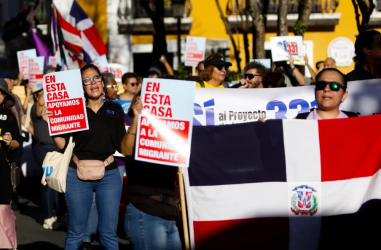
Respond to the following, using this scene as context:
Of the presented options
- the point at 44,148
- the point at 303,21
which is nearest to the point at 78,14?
the point at 303,21

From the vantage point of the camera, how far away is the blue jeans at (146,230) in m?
5.05

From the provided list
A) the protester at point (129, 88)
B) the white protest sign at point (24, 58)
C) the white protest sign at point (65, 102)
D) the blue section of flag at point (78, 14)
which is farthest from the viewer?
the white protest sign at point (24, 58)

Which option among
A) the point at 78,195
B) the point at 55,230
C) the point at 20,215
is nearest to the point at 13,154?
the point at 20,215

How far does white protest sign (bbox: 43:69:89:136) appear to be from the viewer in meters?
6.08

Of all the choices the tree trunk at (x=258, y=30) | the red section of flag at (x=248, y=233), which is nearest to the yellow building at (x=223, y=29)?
the tree trunk at (x=258, y=30)

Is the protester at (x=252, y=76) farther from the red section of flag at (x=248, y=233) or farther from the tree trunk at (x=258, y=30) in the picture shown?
the tree trunk at (x=258, y=30)

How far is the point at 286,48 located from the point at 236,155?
6471mm

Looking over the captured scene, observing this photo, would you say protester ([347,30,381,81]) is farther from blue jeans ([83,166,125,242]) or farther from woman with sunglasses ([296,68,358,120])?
blue jeans ([83,166,125,242])

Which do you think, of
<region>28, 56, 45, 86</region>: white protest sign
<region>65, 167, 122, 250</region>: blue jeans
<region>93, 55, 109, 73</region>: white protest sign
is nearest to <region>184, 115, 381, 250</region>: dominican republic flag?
<region>65, 167, 122, 250</region>: blue jeans

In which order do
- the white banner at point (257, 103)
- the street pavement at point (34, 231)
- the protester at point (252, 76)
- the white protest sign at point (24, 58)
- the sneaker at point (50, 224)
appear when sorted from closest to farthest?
the white banner at point (257, 103), the protester at point (252, 76), the street pavement at point (34, 231), the sneaker at point (50, 224), the white protest sign at point (24, 58)

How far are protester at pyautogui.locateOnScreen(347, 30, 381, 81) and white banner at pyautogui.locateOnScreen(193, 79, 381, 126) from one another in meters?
0.37

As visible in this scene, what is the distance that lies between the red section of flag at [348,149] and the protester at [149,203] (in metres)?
1.09

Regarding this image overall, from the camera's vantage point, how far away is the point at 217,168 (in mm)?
5379

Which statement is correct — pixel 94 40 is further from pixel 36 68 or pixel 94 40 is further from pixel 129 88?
pixel 129 88
